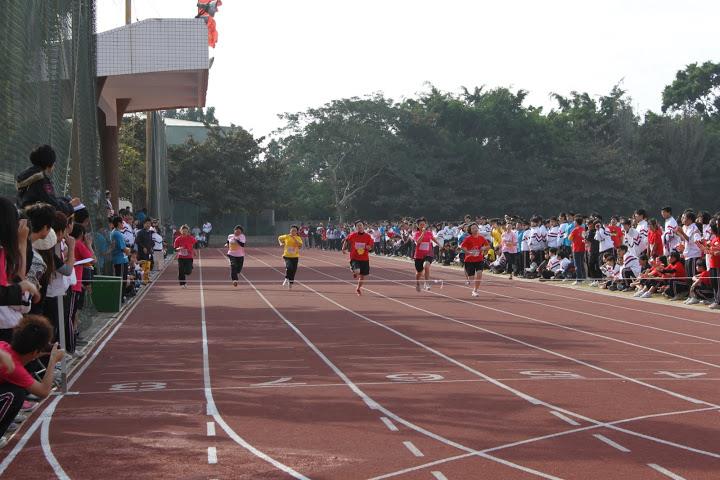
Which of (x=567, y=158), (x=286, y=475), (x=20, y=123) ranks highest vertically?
(x=567, y=158)

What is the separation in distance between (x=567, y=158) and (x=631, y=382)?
208ft

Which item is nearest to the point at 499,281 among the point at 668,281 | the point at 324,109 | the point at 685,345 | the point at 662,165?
the point at 668,281

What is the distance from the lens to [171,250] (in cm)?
5219

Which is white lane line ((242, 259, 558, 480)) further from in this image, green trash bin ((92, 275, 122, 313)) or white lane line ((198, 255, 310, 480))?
green trash bin ((92, 275, 122, 313))

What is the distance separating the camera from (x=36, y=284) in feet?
28.9

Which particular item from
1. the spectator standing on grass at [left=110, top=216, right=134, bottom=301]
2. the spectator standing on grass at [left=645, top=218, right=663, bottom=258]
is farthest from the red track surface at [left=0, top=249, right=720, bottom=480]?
the spectator standing on grass at [left=645, top=218, right=663, bottom=258]

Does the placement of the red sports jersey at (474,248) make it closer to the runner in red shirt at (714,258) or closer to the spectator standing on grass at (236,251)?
the runner in red shirt at (714,258)

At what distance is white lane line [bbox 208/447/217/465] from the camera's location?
7.10 m

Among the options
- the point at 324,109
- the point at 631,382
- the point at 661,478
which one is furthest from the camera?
the point at 324,109

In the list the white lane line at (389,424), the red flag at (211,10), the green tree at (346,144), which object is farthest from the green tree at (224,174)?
the white lane line at (389,424)

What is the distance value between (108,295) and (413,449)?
1247 cm

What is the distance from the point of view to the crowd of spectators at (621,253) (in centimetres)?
2016

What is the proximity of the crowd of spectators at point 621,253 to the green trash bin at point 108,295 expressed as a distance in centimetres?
1057

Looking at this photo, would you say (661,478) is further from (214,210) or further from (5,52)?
(214,210)
